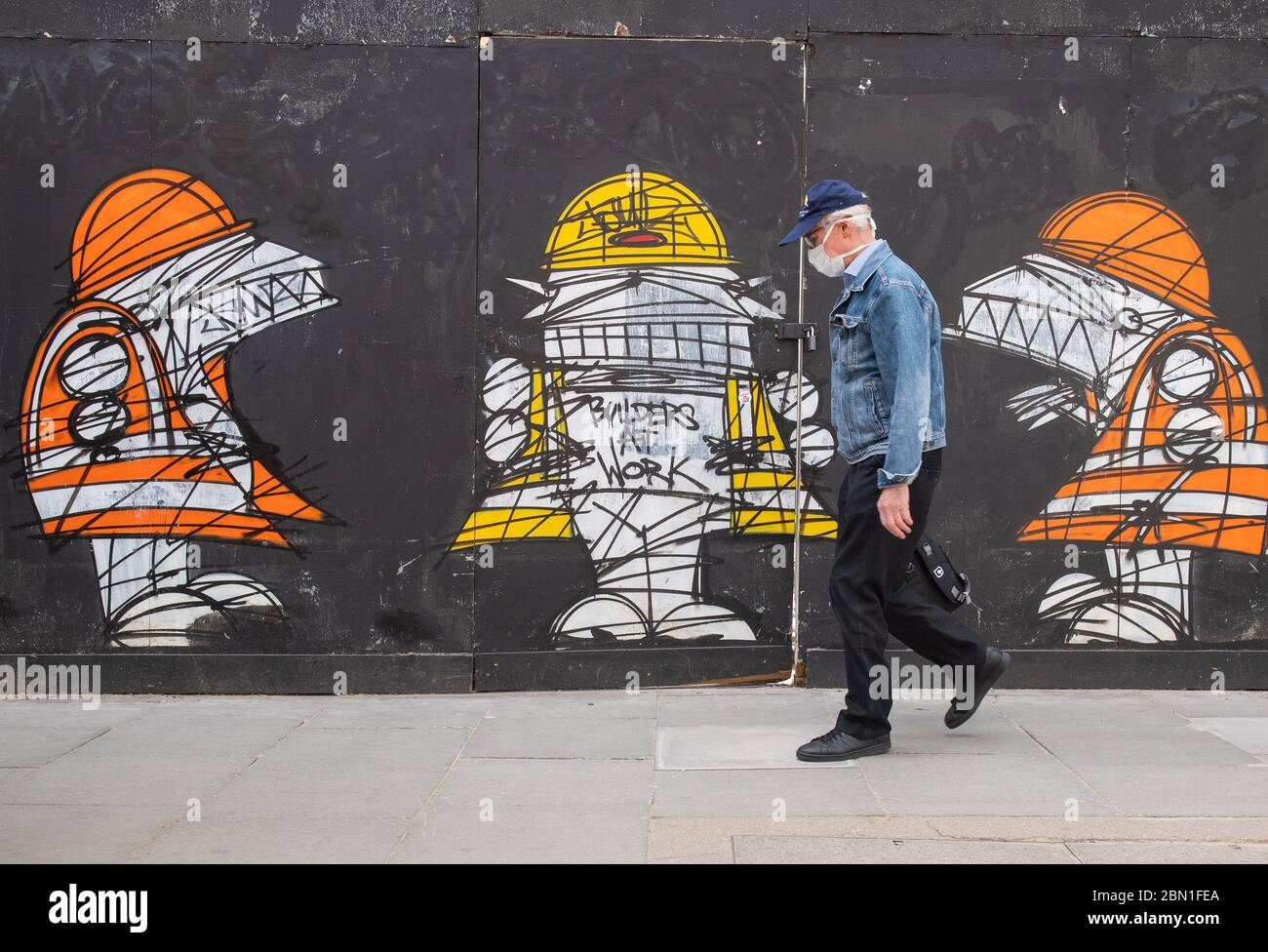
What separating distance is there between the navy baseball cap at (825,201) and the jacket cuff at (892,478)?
0.99m

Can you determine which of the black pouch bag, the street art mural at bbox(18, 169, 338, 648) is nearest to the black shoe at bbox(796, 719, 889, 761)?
the black pouch bag

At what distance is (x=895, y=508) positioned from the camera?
173 inches

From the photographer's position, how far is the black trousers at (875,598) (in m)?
4.58

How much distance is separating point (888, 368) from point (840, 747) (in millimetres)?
1464

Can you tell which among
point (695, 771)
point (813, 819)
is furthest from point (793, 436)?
point (813, 819)

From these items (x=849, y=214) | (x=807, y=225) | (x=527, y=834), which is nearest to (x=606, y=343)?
(x=807, y=225)

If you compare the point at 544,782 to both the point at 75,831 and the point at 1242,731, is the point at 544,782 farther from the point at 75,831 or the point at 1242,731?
the point at 1242,731

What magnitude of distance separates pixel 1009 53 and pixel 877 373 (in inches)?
87.0

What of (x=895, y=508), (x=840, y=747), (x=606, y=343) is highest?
(x=606, y=343)

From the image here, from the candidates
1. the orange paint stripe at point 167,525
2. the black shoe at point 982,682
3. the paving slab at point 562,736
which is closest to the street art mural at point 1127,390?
the black shoe at point 982,682

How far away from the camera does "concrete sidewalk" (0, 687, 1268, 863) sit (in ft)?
12.3

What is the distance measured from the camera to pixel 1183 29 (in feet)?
19.0

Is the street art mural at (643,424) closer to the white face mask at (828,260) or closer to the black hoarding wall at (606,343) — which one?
the black hoarding wall at (606,343)
